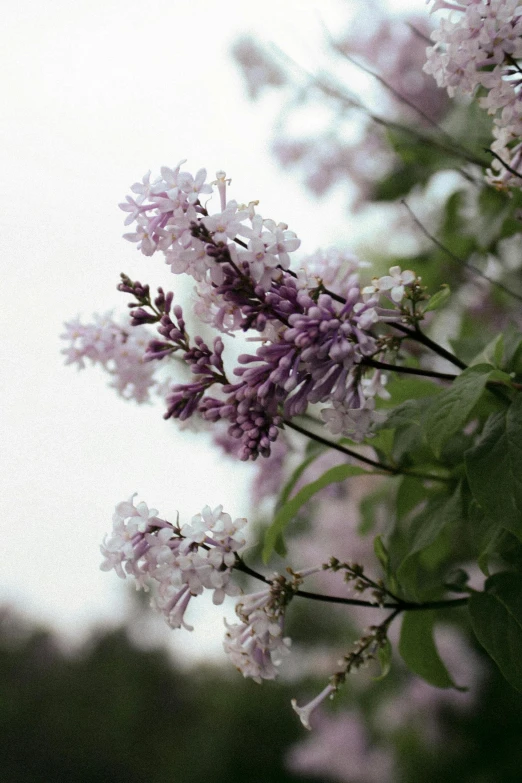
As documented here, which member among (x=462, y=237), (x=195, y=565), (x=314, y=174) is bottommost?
(x=195, y=565)

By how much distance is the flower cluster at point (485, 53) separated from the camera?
1.44ft

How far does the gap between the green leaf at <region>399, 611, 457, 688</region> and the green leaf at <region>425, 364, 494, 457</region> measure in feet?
0.67

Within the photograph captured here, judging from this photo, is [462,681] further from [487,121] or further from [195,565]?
[195,565]

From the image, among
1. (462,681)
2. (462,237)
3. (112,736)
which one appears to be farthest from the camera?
(112,736)

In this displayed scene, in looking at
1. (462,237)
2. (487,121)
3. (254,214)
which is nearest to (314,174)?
(462,237)

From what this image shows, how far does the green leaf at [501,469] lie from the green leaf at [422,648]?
7.1 inches

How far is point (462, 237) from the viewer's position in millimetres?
922

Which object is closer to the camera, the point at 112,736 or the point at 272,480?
the point at 272,480

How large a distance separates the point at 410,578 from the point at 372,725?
1371 millimetres

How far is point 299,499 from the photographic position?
60 cm

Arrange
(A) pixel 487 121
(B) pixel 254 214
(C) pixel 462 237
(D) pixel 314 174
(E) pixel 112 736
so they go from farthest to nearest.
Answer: (E) pixel 112 736 → (D) pixel 314 174 → (C) pixel 462 237 → (A) pixel 487 121 → (B) pixel 254 214

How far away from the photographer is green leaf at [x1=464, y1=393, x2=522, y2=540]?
1.39 feet

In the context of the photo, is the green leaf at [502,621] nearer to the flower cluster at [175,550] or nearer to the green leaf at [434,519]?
the green leaf at [434,519]

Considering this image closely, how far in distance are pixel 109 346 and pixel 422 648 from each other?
1.15 feet
